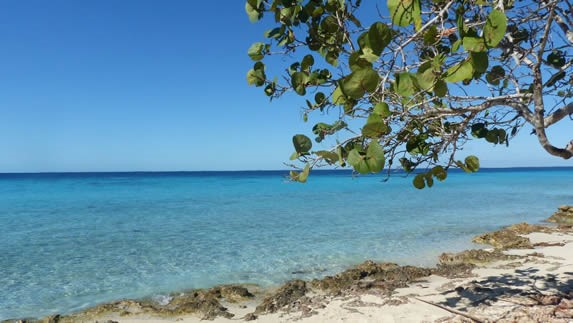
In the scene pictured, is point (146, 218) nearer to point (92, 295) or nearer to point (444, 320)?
point (92, 295)

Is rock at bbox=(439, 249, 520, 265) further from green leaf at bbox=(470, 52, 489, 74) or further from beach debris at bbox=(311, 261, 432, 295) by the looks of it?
green leaf at bbox=(470, 52, 489, 74)

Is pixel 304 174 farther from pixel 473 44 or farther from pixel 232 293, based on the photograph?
pixel 232 293

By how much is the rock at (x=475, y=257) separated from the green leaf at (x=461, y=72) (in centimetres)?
720

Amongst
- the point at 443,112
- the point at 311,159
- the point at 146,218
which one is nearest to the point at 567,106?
the point at 443,112

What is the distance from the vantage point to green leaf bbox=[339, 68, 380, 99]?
156 cm

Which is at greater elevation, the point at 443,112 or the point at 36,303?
the point at 443,112

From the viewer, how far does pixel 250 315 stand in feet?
17.4

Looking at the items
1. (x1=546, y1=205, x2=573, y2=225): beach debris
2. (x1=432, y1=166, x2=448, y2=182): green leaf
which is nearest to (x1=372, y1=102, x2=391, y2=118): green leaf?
(x1=432, y1=166, x2=448, y2=182): green leaf

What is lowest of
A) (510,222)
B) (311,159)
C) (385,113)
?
(510,222)

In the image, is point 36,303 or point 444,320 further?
point 36,303

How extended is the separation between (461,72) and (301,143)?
815mm

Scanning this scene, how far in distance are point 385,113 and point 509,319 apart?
11.2 feet

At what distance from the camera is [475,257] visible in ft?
26.5

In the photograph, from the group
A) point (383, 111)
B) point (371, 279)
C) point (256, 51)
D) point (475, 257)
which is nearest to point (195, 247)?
point (371, 279)
